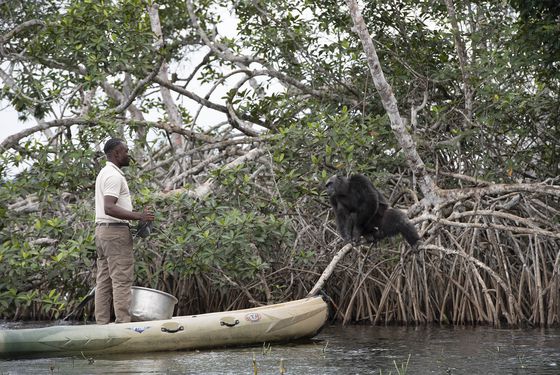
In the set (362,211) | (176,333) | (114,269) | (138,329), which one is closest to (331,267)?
(362,211)

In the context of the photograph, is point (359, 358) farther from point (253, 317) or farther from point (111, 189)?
point (111, 189)

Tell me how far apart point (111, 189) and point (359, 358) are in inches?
98.5

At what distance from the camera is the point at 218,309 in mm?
11625

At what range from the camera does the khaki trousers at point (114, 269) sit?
25.8 ft

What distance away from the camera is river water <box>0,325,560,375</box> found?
23.8ft

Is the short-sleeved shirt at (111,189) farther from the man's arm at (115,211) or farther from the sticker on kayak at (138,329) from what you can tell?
the sticker on kayak at (138,329)

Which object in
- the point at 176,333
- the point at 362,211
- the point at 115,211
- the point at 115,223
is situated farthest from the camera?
the point at 362,211

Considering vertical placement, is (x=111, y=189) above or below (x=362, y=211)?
above

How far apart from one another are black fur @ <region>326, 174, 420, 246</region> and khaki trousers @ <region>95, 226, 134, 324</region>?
1.85m

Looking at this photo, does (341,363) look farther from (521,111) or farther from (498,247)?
(521,111)

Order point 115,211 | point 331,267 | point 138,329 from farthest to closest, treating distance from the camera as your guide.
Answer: point 331,267
point 138,329
point 115,211

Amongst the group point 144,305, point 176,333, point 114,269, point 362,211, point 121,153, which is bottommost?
point 176,333

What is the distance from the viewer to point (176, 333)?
8.26 m

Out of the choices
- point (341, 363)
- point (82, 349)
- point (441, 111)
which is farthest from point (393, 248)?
point (82, 349)
